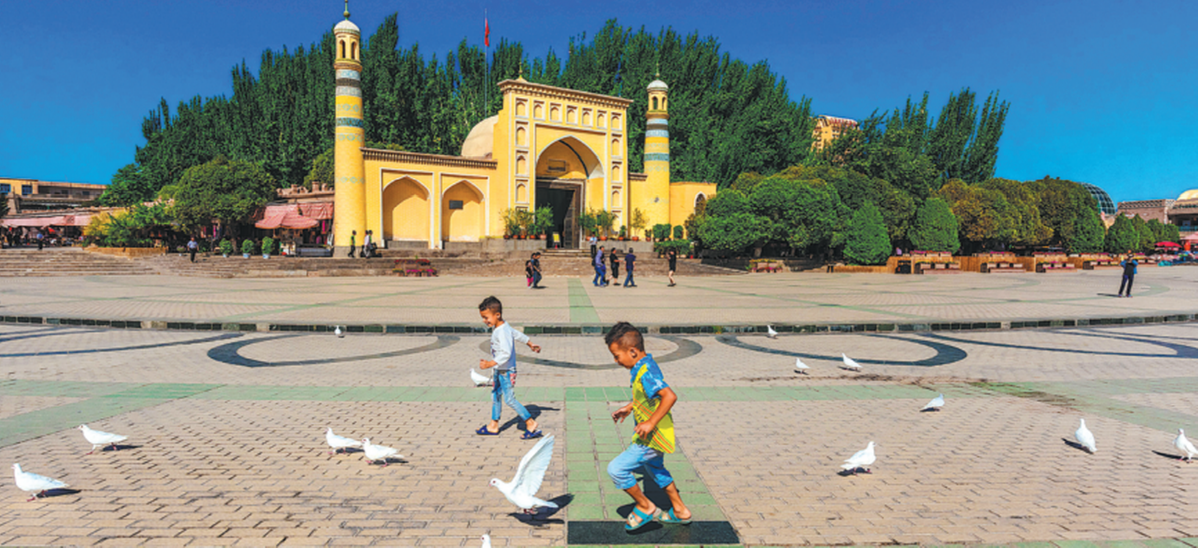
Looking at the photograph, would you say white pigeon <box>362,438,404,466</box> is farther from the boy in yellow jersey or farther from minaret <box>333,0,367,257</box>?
minaret <box>333,0,367,257</box>

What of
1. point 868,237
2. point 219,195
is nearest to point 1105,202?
point 868,237

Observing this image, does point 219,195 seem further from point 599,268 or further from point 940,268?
point 940,268

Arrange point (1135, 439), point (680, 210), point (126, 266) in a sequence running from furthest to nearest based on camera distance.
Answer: point (680, 210)
point (126, 266)
point (1135, 439)

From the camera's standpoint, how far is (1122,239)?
46.0 metres

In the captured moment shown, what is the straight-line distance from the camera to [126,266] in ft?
89.1

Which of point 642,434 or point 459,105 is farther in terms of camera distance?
point 459,105

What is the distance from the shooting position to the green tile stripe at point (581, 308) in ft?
36.9

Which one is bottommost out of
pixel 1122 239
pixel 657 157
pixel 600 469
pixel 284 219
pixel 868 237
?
pixel 600 469

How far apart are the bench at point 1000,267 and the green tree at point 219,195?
37.5 meters

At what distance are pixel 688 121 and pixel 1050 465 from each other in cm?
4056

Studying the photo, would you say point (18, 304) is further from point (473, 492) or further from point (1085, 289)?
point (1085, 289)

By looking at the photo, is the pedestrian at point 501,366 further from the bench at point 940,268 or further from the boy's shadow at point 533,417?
the bench at point 940,268

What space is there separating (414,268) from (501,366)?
70.1 ft

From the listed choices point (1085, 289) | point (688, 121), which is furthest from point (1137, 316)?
point (688, 121)
